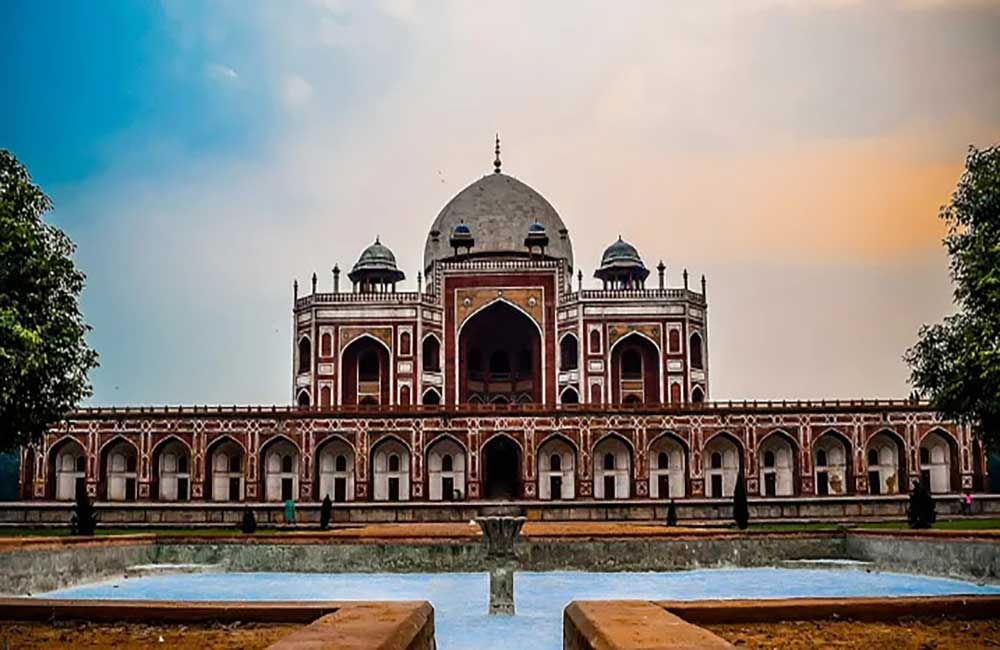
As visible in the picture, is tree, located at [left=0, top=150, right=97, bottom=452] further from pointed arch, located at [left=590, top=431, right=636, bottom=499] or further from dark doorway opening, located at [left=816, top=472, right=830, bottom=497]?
dark doorway opening, located at [left=816, top=472, right=830, bottom=497]

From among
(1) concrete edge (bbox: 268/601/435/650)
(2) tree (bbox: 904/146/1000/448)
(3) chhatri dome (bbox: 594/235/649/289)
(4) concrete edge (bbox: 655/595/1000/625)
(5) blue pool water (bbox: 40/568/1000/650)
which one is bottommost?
(5) blue pool water (bbox: 40/568/1000/650)

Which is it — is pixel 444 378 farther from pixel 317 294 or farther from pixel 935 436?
pixel 935 436

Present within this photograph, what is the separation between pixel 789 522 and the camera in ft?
82.8

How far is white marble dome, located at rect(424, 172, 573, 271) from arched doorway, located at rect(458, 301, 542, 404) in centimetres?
251

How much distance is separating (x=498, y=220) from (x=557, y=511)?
16.6 m

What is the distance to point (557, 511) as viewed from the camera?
2677cm

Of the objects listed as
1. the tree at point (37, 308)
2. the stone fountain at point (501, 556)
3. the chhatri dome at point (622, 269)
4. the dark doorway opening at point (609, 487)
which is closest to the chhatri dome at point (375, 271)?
the chhatri dome at point (622, 269)

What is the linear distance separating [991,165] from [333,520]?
1590cm

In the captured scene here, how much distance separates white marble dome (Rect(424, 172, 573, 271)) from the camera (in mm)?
40594

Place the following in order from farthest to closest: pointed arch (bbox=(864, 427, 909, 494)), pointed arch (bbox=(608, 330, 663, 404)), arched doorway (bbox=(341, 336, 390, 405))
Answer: arched doorway (bbox=(341, 336, 390, 405)) < pointed arch (bbox=(608, 330, 663, 404)) < pointed arch (bbox=(864, 427, 909, 494))

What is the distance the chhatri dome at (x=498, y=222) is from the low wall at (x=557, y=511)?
48.3 ft

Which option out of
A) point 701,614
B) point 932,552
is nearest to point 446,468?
point 932,552

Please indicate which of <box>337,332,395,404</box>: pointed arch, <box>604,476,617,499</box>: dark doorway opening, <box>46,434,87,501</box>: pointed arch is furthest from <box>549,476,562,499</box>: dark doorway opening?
<box>46,434,87,501</box>: pointed arch

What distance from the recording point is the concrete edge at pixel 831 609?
19.7 feet
